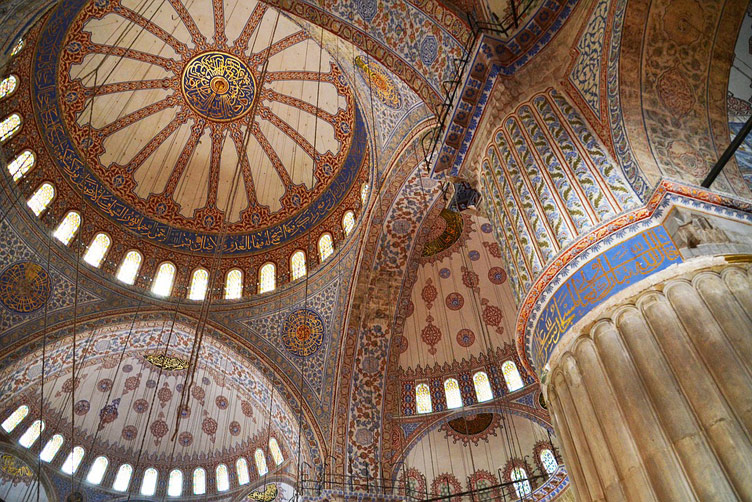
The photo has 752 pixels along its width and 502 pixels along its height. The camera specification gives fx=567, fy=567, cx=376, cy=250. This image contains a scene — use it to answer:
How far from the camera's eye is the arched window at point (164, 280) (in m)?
10.7

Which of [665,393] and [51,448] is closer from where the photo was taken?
[665,393]

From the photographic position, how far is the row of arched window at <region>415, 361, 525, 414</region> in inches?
415

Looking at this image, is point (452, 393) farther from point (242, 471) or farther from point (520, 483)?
point (242, 471)

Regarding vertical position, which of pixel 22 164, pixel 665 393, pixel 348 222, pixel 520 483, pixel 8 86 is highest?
pixel 8 86

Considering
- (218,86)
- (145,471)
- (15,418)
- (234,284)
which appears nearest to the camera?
(234,284)

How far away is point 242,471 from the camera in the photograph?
46.3 feet

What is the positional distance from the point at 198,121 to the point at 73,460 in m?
8.42

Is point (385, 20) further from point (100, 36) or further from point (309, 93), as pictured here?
point (100, 36)

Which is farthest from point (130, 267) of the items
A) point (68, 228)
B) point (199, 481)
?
point (199, 481)

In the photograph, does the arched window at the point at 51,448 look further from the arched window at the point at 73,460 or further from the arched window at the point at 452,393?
the arched window at the point at 452,393

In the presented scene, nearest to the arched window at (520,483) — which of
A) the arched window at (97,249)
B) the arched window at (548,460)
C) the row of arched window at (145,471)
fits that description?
the arched window at (548,460)

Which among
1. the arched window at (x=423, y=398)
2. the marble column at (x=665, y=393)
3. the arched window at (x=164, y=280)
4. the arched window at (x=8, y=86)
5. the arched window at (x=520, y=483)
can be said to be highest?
the arched window at (x=8, y=86)

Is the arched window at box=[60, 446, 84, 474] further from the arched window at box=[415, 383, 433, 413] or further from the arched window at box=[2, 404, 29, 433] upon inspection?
the arched window at box=[415, 383, 433, 413]

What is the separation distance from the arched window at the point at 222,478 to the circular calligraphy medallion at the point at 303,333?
5864mm
